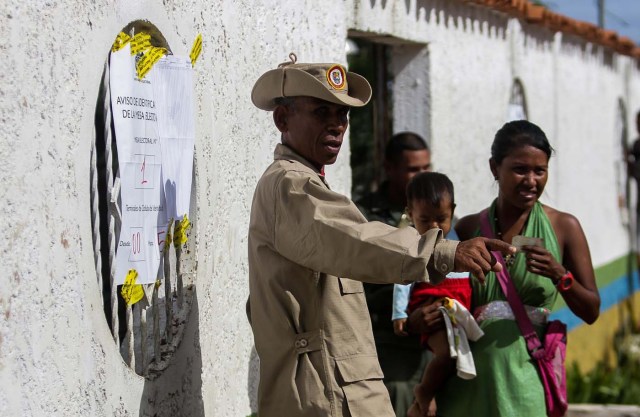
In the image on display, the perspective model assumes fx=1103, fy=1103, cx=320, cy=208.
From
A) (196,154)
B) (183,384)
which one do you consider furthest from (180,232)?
(183,384)

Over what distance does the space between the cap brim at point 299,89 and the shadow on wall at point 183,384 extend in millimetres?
931

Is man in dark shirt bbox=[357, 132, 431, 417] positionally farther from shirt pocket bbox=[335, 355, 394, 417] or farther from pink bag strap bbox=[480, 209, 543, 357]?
shirt pocket bbox=[335, 355, 394, 417]

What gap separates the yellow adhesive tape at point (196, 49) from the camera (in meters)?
4.09

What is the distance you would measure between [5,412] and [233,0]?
2.20m

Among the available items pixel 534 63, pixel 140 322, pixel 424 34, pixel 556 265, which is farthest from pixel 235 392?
pixel 534 63

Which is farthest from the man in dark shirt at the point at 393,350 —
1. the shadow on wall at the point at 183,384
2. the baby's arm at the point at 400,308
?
the shadow on wall at the point at 183,384

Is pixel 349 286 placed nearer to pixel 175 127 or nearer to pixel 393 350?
pixel 175 127

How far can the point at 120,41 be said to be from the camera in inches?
140

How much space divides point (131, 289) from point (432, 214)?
1.30 metres

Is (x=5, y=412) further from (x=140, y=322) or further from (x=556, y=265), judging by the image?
(x=556, y=265)

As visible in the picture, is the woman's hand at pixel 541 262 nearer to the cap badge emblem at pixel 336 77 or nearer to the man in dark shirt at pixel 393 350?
the cap badge emblem at pixel 336 77

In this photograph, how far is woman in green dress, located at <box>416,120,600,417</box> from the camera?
416 cm

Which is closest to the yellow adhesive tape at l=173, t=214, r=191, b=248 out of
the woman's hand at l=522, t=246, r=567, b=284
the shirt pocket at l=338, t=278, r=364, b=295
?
the shirt pocket at l=338, t=278, r=364, b=295

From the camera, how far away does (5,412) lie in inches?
111
